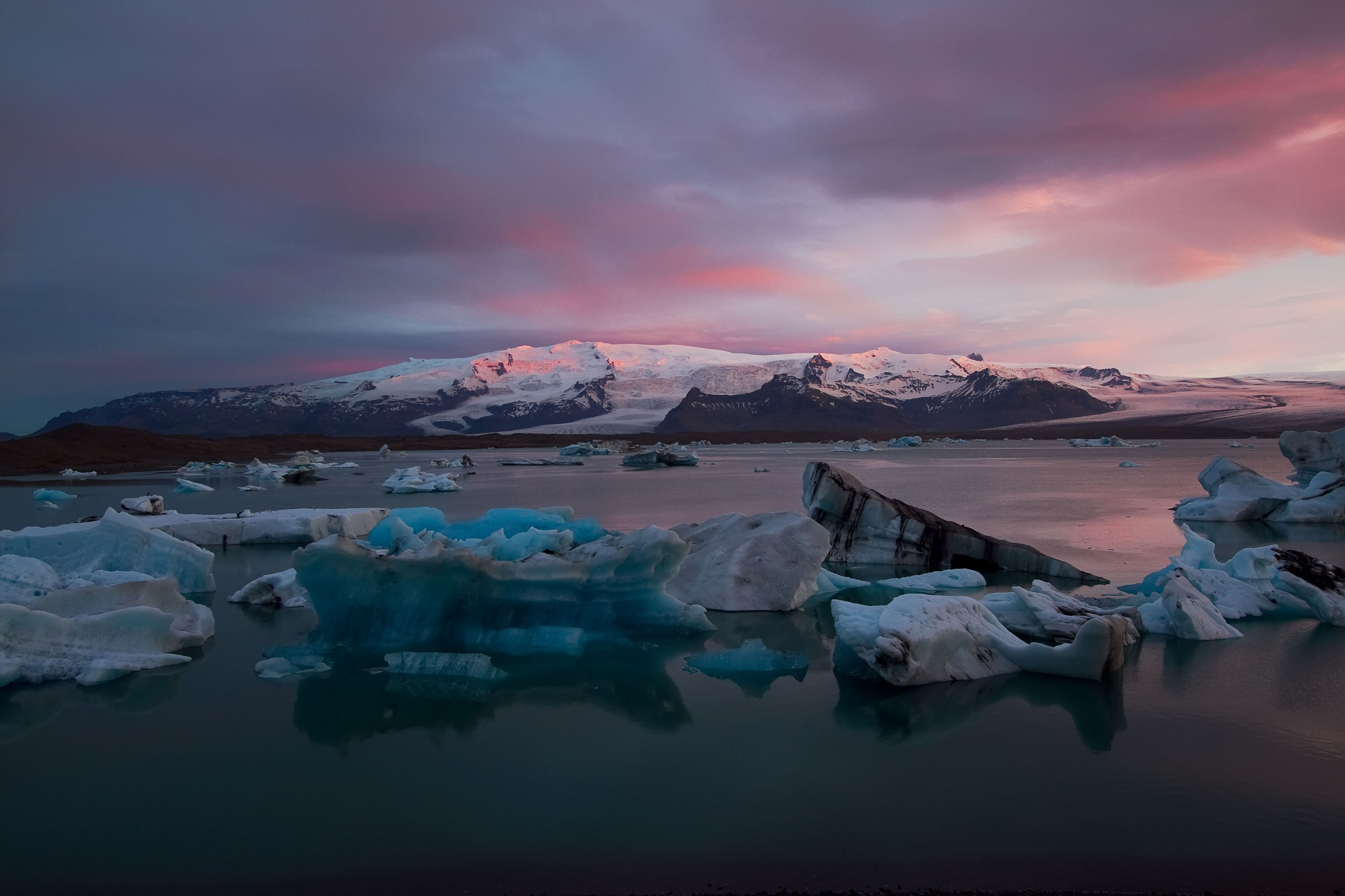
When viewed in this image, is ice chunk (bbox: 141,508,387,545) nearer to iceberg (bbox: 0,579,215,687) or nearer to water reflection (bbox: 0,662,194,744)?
iceberg (bbox: 0,579,215,687)

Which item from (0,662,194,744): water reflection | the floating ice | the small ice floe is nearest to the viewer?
(0,662,194,744): water reflection

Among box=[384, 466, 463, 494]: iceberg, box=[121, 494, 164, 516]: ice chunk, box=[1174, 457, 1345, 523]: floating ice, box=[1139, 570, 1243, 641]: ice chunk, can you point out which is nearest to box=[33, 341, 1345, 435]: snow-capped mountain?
box=[384, 466, 463, 494]: iceberg

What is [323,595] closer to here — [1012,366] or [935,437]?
[935,437]

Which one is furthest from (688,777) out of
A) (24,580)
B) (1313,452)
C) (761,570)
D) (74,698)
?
(1313,452)

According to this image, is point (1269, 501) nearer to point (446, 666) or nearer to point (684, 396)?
point (446, 666)

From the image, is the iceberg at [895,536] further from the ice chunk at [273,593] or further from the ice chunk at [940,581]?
the ice chunk at [273,593]

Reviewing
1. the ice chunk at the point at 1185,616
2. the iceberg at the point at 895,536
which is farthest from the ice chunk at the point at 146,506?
the ice chunk at the point at 1185,616

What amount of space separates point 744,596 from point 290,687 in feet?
11.7

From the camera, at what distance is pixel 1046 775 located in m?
3.44

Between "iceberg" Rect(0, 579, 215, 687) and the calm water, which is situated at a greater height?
"iceberg" Rect(0, 579, 215, 687)

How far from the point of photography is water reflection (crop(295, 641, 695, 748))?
4.19 m

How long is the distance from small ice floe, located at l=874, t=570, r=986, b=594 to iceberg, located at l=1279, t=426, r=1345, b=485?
860 cm

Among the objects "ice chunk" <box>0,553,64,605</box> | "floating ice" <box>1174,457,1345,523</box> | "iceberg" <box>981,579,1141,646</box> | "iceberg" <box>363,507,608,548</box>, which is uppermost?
"ice chunk" <box>0,553,64,605</box>

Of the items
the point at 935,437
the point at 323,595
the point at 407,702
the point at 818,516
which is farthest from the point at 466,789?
the point at 935,437
